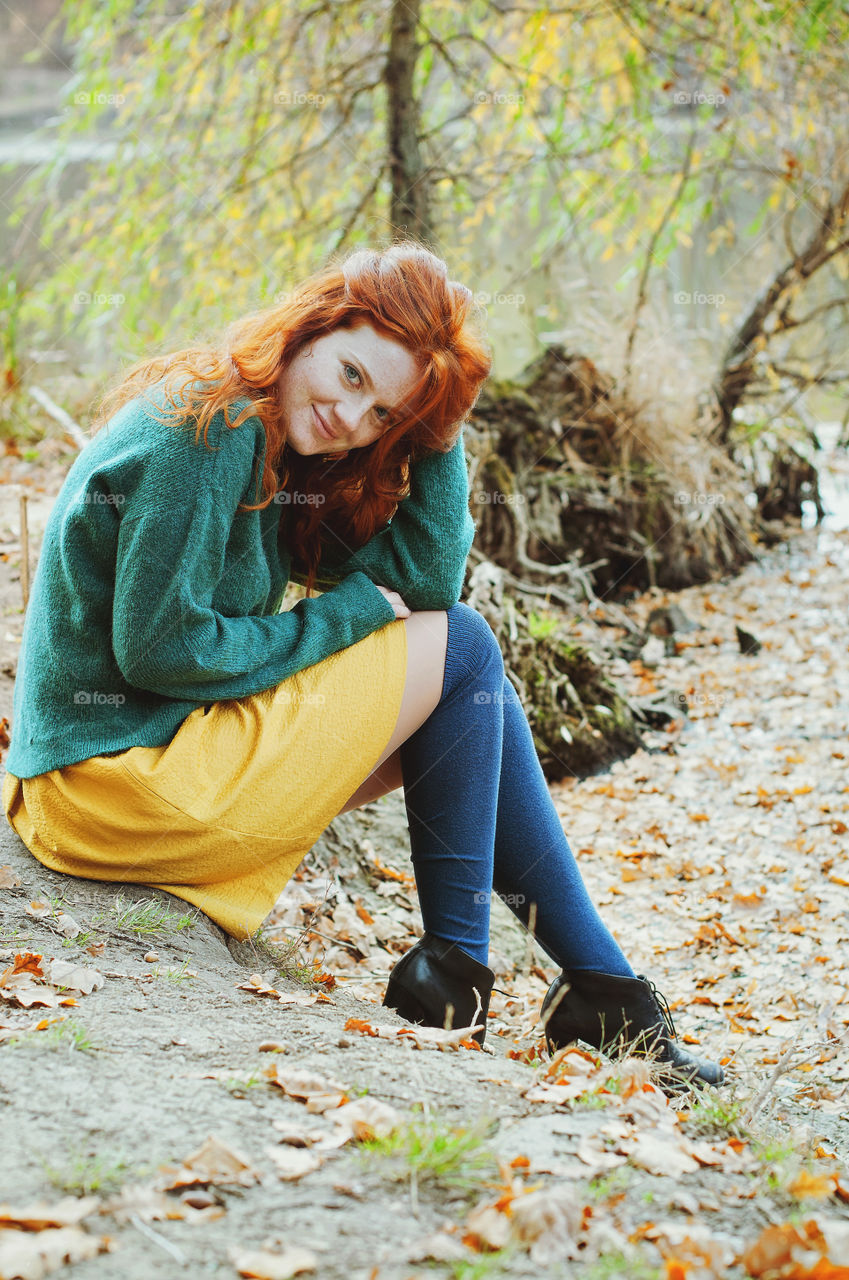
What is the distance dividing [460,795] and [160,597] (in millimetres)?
615

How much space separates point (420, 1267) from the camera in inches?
39.6

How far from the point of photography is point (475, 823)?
1.89 m

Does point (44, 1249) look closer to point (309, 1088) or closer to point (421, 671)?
point (309, 1088)

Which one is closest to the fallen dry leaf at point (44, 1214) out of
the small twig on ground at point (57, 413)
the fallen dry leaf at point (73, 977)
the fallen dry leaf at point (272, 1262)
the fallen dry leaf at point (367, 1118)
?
the fallen dry leaf at point (272, 1262)

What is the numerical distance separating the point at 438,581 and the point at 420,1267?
1.17m

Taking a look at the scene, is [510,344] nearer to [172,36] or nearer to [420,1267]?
[172,36]

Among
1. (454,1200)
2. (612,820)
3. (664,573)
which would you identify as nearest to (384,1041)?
(454,1200)

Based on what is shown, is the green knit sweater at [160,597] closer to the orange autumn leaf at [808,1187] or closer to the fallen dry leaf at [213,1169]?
the fallen dry leaf at [213,1169]

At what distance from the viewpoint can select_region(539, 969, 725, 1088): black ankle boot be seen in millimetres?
1942

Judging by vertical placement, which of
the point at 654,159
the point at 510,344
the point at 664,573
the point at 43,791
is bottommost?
the point at 43,791

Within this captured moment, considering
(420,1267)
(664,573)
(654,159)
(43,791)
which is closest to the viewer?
(420,1267)

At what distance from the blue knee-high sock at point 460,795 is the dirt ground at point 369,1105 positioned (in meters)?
0.22

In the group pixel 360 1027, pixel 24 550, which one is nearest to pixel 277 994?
pixel 360 1027

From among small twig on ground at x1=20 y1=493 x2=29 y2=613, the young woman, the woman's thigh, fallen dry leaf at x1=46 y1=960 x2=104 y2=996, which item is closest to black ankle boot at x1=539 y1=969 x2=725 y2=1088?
the young woman
